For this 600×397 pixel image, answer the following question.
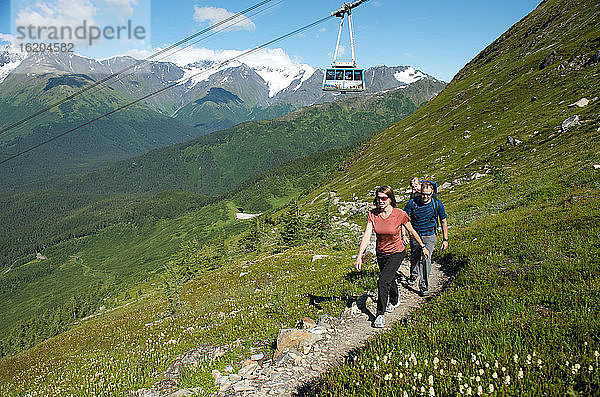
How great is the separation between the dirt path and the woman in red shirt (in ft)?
2.55

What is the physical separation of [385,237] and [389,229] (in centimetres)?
26

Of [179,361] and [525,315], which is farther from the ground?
[525,315]

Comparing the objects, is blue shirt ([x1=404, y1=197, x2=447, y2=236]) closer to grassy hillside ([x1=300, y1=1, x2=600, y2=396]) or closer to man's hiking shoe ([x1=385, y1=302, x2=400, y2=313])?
grassy hillside ([x1=300, y1=1, x2=600, y2=396])

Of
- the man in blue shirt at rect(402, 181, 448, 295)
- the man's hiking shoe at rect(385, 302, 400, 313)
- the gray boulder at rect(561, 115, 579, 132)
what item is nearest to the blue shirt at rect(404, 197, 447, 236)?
the man in blue shirt at rect(402, 181, 448, 295)

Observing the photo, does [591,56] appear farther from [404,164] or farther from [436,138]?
[404,164]

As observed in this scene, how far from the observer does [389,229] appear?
337 inches

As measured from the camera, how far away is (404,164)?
97.4m

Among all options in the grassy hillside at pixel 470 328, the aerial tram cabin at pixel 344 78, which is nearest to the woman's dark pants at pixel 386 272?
the grassy hillside at pixel 470 328

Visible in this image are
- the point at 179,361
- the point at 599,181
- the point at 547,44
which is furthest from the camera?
the point at 547,44

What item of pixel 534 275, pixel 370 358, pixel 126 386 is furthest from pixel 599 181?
pixel 126 386

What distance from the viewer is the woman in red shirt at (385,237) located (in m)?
8.52

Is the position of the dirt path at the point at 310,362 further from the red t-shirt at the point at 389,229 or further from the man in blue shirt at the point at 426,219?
the red t-shirt at the point at 389,229

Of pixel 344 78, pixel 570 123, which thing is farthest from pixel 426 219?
pixel 570 123

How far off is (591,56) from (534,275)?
95191mm
